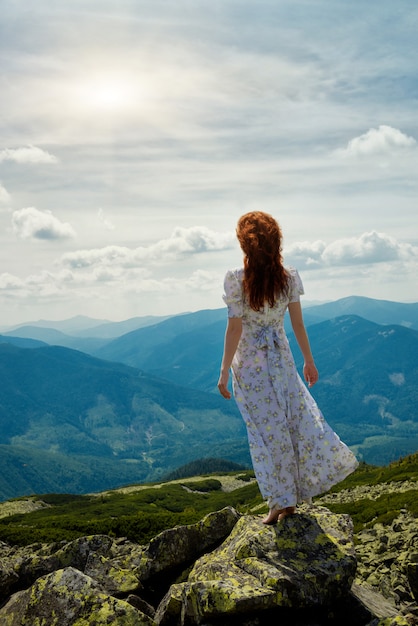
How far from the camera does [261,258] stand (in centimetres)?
1015

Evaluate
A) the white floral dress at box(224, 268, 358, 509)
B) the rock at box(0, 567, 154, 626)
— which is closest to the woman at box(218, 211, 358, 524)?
the white floral dress at box(224, 268, 358, 509)

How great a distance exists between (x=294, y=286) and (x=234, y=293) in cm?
133

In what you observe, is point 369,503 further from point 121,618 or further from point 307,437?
point 121,618

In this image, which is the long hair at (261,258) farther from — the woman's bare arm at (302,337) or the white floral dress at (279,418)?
the woman's bare arm at (302,337)

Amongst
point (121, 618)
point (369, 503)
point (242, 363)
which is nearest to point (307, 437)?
point (242, 363)

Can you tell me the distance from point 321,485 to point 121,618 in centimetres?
468

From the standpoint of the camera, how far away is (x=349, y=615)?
874cm

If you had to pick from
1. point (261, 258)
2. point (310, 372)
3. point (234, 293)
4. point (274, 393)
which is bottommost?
point (274, 393)

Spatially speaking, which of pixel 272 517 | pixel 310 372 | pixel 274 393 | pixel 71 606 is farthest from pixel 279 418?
pixel 71 606

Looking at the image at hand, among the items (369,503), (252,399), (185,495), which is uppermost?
(252,399)

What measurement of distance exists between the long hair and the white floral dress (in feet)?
0.73

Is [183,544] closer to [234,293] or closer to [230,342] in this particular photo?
[230,342]

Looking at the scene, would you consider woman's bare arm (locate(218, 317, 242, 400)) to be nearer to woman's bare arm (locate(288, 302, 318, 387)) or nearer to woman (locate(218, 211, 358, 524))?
woman (locate(218, 211, 358, 524))

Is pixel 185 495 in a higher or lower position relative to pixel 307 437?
lower
